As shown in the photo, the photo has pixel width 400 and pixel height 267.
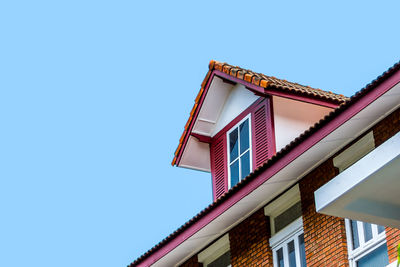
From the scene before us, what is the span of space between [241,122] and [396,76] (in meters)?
6.35

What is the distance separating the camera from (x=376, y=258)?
47.3 feet

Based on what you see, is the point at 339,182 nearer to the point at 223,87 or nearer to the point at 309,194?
the point at 309,194

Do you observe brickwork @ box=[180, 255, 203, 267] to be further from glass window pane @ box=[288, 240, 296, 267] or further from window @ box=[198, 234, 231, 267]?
glass window pane @ box=[288, 240, 296, 267]

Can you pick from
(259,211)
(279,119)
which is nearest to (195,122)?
(279,119)

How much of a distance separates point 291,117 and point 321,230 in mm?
3821

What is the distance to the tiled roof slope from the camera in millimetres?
18656

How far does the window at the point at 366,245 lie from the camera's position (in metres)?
14.4

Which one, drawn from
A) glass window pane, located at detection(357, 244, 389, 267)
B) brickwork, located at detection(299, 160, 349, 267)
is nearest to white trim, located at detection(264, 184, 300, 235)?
brickwork, located at detection(299, 160, 349, 267)

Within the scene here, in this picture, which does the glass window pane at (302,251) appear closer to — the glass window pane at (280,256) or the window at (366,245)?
the glass window pane at (280,256)

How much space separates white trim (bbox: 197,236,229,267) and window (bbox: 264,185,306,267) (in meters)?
1.35

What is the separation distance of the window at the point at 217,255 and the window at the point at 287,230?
1.36 m

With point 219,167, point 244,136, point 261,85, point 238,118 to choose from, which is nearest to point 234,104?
point 238,118

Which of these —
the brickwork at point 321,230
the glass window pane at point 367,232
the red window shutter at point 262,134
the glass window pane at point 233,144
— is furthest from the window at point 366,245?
the glass window pane at point 233,144

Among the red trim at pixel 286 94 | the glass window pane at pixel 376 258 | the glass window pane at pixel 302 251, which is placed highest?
the red trim at pixel 286 94
